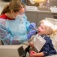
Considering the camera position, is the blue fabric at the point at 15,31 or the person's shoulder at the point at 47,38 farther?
the blue fabric at the point at 15,31

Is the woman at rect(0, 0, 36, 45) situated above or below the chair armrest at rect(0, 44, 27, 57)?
above

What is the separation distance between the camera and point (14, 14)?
215 cm

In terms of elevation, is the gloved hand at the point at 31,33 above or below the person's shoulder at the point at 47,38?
below

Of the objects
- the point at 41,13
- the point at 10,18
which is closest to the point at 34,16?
the point at 41,13

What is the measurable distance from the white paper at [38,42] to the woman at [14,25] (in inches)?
7.5

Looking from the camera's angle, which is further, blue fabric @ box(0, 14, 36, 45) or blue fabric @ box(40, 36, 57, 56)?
blue fabric @ box(0, 14, 36, 45)

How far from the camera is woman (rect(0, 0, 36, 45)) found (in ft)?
6.83

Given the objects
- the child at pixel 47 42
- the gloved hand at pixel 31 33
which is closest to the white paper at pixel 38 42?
the child at pixel 47 42

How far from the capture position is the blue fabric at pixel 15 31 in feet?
6.79

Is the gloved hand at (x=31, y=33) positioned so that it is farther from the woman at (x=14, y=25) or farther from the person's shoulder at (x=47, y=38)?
the person's shoulder at (x=47, y=38)

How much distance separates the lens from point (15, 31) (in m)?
2.15

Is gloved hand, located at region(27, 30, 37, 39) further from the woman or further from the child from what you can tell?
the child

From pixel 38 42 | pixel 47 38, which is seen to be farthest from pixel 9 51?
pixel 47 38

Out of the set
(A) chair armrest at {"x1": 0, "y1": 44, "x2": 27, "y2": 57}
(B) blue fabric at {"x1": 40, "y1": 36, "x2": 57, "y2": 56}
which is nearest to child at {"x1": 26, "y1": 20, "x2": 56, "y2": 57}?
(B) blue fabric at {"x1": 40, "y1": 36, "x2": 57, "y2": 56}
